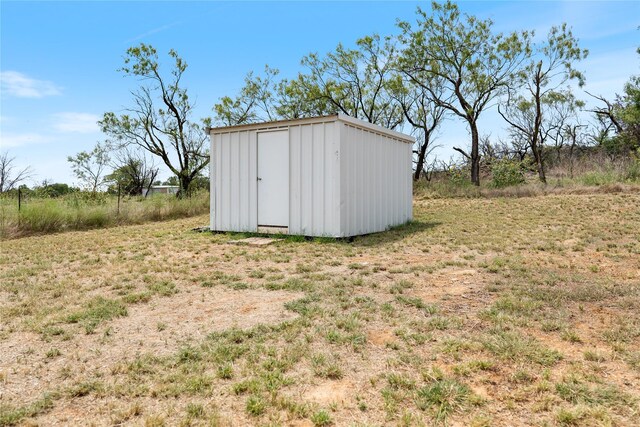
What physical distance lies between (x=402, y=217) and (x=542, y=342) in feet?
23.7

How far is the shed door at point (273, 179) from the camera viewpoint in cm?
761

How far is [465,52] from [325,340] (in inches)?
742

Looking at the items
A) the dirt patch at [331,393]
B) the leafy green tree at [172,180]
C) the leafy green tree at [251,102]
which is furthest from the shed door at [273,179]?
the leafy green tree at [172,180]

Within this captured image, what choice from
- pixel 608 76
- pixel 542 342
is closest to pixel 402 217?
pixel 542 342

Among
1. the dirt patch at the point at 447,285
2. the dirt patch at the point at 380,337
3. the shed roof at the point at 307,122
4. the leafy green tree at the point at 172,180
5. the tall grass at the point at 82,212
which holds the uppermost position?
the leafy green tree at the point at 172,180

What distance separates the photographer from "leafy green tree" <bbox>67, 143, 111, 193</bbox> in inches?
1057

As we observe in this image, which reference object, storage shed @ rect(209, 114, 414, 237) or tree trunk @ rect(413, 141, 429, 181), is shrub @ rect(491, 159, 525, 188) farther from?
Result: storage shed @ rect(209, 114, 414, 237)

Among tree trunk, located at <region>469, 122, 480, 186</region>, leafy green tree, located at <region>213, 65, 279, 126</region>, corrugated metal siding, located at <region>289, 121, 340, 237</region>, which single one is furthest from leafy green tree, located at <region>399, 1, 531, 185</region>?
corrugated metal siding, located at <region>289, 121, 340, 237</region>

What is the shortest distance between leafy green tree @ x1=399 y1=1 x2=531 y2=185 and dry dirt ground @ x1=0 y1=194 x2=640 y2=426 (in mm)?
14904

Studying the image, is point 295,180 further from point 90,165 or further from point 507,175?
point 90,165

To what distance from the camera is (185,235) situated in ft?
26.4

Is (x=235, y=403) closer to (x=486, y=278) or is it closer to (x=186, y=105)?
(x=486, y=278)

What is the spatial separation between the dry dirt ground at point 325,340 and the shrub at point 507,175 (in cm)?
1159

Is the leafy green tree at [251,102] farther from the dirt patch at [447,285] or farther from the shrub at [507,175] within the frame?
the dirt patch at [447,285]
